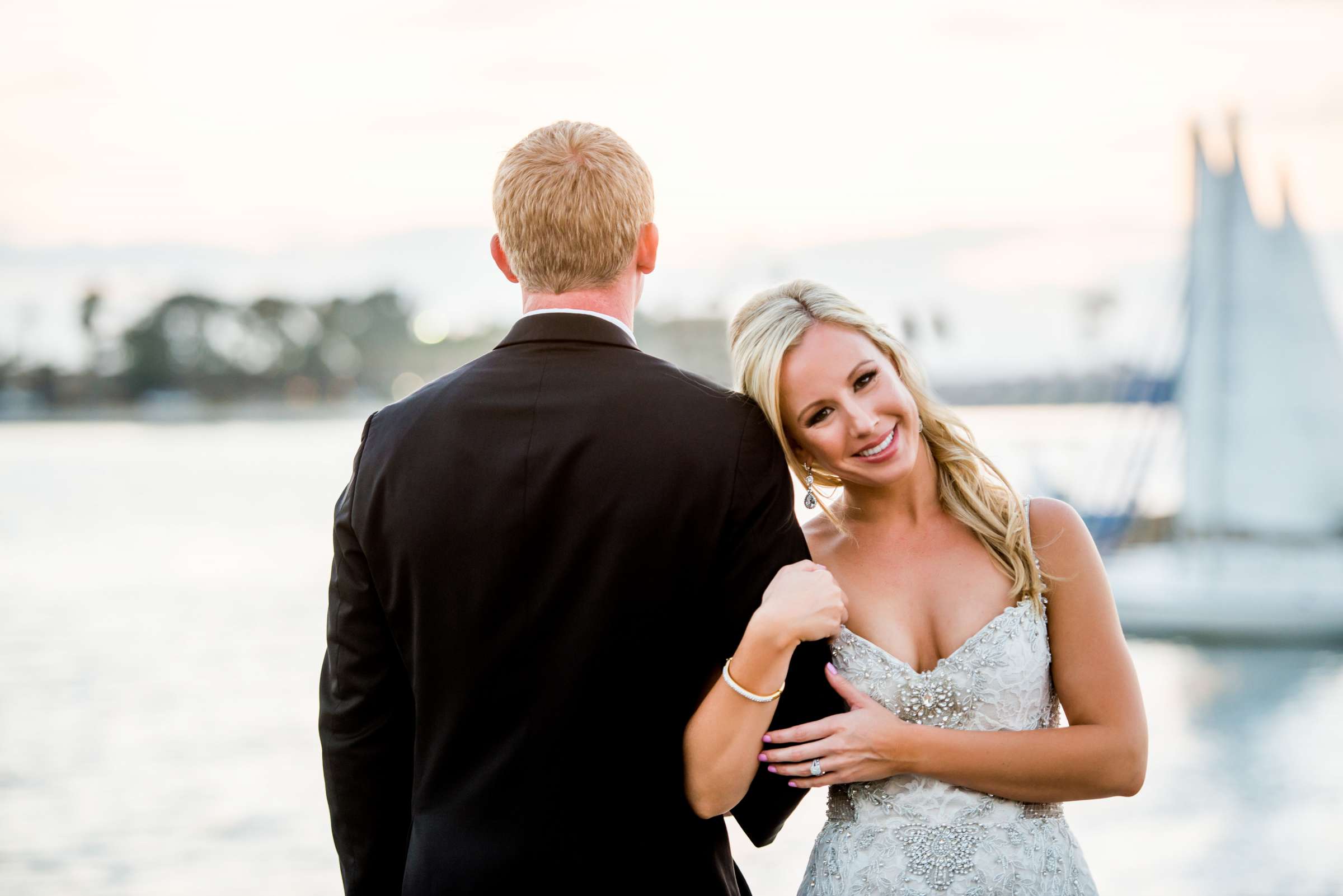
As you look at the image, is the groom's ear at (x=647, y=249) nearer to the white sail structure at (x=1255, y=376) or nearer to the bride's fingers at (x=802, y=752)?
the bride's fingers at (x=802, y=752)

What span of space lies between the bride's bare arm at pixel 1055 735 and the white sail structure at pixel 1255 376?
18826 mm

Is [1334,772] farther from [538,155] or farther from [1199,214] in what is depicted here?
[538,155]

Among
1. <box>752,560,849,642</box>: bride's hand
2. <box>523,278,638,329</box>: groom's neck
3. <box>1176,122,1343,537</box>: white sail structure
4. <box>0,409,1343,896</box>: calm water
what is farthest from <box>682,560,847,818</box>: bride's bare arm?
<box>1176,122,1343,537</box>: white sail structure

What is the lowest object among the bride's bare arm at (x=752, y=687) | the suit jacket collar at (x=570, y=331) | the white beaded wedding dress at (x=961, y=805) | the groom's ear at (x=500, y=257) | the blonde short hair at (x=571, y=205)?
the white beaded wedding dress at (x=961, y=805)

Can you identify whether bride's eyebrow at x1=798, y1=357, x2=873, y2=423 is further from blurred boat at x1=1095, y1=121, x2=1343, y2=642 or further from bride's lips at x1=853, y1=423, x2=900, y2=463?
blurred boat at x1=1095, y1=121, x2=1343, y2=642

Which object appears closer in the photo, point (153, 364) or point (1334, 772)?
point (1334, 772)

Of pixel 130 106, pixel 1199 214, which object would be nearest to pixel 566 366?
pixel 1199 214

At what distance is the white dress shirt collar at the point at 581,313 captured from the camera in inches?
75.4

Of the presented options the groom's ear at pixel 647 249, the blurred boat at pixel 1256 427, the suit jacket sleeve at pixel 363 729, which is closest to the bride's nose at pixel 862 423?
the groom's ear at pixel 647 249

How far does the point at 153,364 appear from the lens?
59500 millimetres

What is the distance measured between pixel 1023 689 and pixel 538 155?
1.39 metres

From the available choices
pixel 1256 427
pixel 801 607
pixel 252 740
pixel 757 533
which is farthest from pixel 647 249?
pixel 1256 427

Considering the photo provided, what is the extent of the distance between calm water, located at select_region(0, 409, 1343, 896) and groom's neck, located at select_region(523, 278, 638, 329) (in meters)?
8.65

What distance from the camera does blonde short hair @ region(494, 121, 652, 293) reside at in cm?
187
